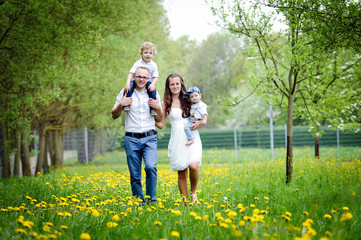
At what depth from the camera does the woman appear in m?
4.72

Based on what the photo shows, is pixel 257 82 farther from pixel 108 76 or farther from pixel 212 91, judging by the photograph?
pixel 212 91

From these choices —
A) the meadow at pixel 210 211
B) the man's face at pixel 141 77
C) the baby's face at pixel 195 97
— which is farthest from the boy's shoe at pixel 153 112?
the meadow at pixel 210 211

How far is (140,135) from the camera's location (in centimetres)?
459

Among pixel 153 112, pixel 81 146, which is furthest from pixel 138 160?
pixel 81 146

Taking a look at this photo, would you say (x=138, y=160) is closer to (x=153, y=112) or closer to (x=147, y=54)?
(x=153, y=112)

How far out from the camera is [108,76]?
11727 mm

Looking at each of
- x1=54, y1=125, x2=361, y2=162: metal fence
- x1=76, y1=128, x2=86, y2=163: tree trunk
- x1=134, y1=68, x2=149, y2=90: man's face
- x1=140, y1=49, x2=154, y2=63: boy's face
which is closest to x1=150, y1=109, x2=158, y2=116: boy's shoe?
x1=134, y1=68, x2=149, y2=90: man's face

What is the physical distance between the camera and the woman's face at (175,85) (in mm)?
4832

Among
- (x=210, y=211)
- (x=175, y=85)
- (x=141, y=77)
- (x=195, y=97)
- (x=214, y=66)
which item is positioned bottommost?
(x=210, y=211)

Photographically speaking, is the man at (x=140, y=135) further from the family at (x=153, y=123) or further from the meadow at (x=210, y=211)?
the meadow at (x=210, y=211)

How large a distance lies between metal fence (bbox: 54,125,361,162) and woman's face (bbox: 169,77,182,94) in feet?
39.6

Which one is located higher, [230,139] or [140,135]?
[140,135]

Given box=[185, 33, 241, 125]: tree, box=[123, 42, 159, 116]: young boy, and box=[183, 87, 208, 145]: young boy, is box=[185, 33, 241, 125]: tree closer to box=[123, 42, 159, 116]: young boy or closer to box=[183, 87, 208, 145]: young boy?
box=[123, 42, 159, 116]: young boy

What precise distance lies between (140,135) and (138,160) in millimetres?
351
